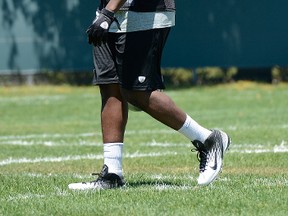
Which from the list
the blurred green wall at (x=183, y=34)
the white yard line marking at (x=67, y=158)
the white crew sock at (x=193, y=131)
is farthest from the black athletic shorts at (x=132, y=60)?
the blurred green wall at (x=183, y=34)

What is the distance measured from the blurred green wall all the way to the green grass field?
192 inches

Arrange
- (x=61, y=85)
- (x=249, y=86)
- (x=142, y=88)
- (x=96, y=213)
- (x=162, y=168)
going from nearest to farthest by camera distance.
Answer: (x=96, y=213) < (x=142, y=88) < (x=162, y=168) < (x=249, y=86) < (x=61, y=85)

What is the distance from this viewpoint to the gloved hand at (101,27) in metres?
6.50

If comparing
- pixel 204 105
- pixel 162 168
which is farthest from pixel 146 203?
pixel 204 105

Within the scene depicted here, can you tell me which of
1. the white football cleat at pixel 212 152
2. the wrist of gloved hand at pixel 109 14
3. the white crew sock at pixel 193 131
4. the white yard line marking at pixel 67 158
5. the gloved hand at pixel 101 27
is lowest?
the white yard line marking at pixel 67 158

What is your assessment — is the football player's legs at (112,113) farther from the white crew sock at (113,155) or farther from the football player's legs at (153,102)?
the football player's legs at (153,102)

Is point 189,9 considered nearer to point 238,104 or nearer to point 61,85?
point 61,85

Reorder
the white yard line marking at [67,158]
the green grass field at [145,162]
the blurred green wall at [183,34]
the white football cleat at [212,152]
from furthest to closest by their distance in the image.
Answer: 1. the blurred green wall at [183,34]
2. the white yard line marking at [67,158]
3. the white football cleat at [212,152]
4. the green grass field at [145,162]

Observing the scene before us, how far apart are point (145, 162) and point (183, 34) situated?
14241 millimetres

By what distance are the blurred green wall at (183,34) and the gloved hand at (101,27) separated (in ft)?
51.6

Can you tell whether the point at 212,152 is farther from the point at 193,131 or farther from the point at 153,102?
the point at 153,102

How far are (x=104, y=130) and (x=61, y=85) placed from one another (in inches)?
652

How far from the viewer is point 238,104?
16516 millimetres

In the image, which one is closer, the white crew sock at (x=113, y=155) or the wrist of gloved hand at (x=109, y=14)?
the wrist of gloved hand at (x=109, y=14)
